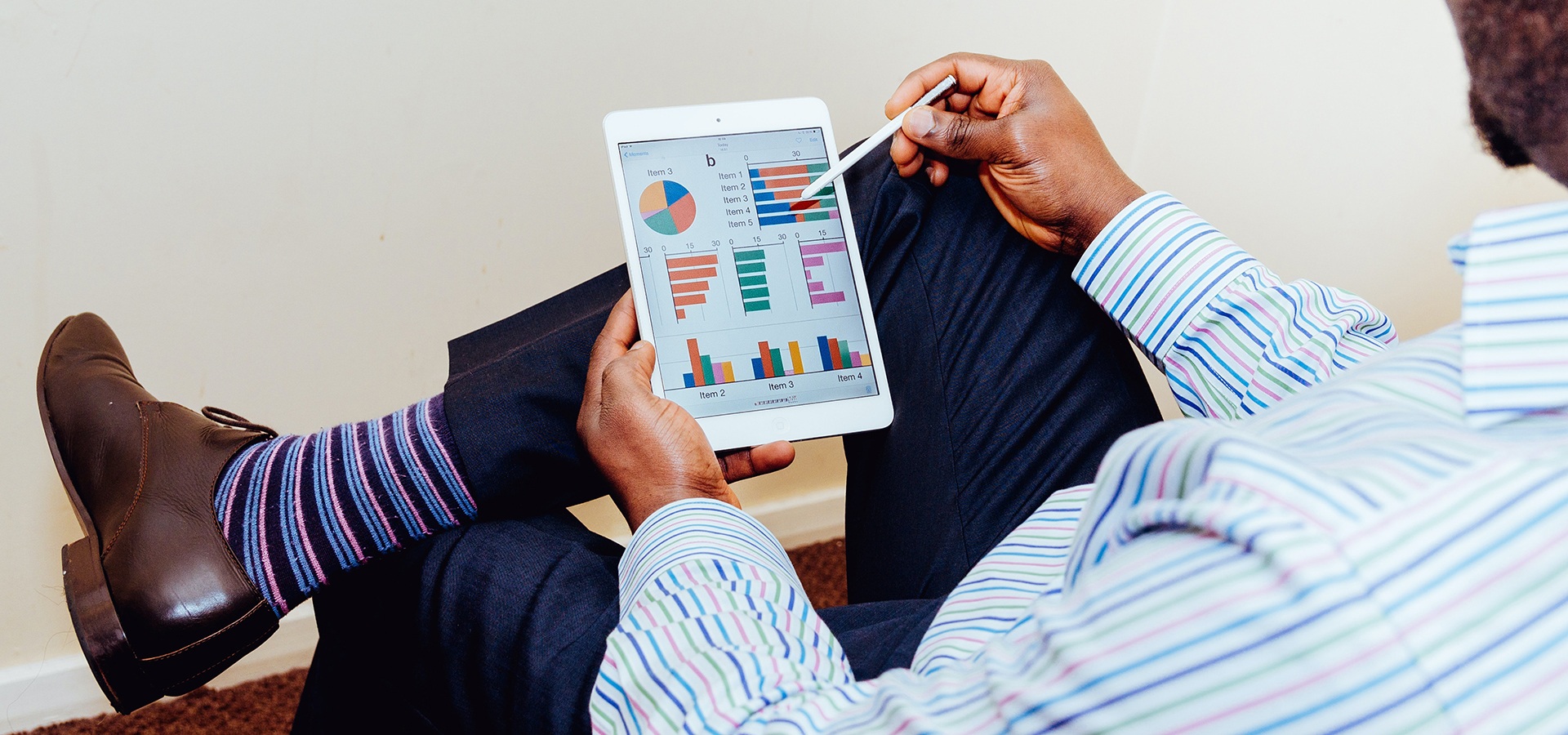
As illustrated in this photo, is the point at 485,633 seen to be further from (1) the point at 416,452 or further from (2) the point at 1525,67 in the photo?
(2) the point at 1525,67

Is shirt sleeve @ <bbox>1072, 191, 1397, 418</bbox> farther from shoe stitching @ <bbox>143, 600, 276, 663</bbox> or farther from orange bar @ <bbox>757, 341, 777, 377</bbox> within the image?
shoe stitching @ <bbox>143, 600, 276, 663</bbox>

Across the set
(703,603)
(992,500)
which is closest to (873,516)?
(992,500)

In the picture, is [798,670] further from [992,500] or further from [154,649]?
[154,649]

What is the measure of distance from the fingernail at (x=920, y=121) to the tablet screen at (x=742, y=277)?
9 centimetres

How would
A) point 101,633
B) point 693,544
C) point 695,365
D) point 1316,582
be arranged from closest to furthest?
point 1316,582 < point 693,544 < point 101,633 < point 695,365

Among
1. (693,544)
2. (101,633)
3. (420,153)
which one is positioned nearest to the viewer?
(693,544)

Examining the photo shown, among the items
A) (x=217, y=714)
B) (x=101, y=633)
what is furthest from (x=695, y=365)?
(x=217, y=714)

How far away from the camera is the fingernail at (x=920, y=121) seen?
74 centimetres

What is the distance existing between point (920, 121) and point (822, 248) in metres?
0.13

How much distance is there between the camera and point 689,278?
76 centimetres

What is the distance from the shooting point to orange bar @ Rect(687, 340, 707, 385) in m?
0.75

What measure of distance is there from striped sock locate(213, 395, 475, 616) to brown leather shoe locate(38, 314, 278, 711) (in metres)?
0.01

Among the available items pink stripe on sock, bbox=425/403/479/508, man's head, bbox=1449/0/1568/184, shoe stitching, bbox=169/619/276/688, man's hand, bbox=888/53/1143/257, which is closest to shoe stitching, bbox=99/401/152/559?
shoe stitching, bbox=169/619/276/688

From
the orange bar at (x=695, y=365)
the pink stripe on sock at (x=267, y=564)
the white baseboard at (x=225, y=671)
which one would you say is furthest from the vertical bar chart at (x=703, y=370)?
the white baseboard at (x=225, y=671)
